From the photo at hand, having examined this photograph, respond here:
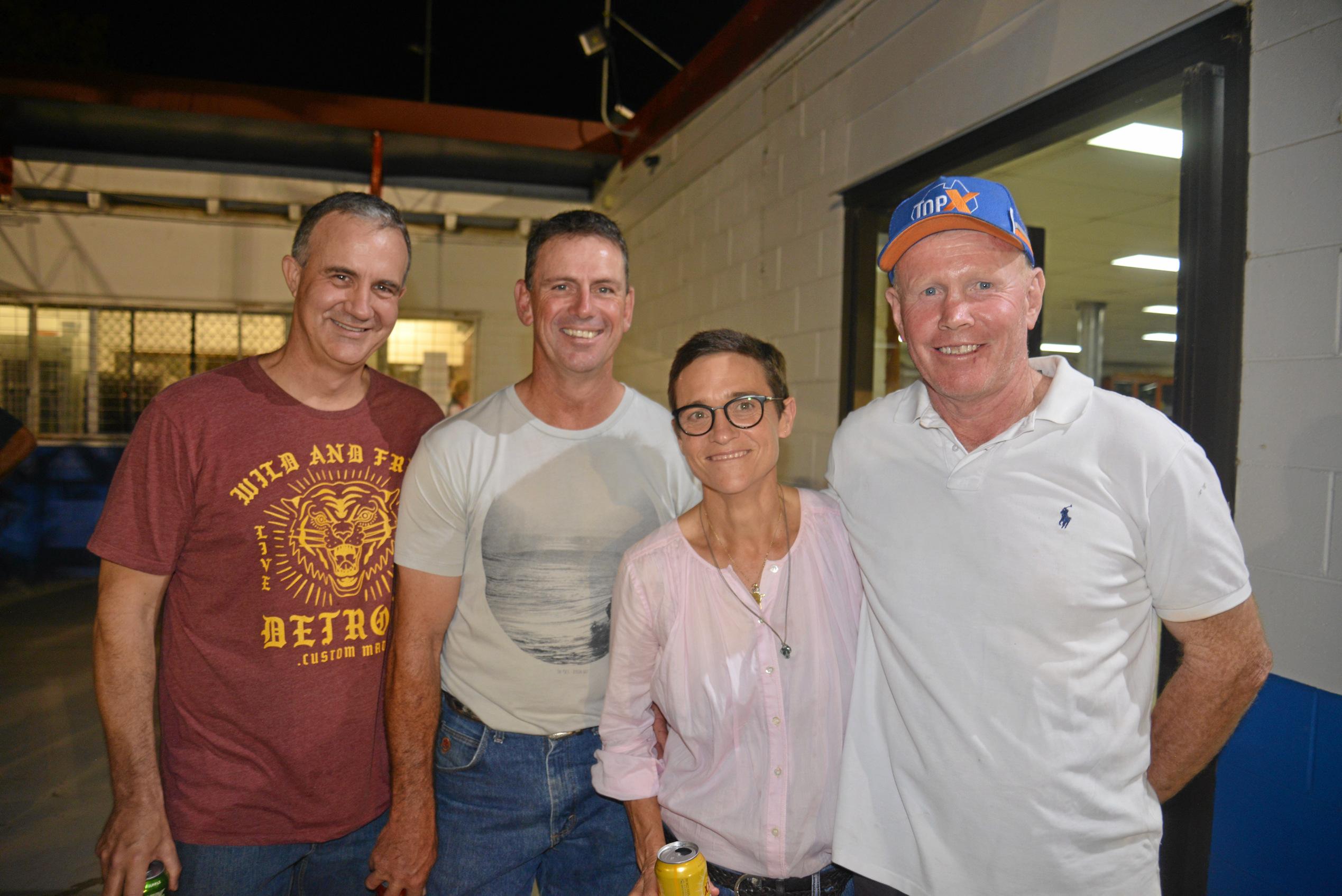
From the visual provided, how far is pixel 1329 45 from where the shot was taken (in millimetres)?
1611

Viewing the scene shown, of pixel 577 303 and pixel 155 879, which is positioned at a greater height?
pixel 577 303

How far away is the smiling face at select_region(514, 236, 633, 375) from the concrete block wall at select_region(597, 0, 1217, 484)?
63.0 inches

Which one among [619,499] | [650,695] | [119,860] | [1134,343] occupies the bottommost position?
[119,860]

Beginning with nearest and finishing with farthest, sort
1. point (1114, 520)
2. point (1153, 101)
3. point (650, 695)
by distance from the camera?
point (1114, 520) → point (650, 695) → point (1153, 101)

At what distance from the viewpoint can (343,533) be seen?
1716 millimetres

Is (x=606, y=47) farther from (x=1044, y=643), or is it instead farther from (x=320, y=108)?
(x=1044, y=643)

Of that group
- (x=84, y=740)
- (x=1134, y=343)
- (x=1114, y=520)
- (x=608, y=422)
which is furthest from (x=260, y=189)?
(x=1134, y=343)

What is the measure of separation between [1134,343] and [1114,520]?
45.0 ft

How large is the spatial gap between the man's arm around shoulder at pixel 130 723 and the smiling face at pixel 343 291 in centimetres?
61

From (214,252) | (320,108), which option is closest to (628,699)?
(320,108)

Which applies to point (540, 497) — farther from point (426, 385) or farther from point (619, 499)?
point (426, 385)

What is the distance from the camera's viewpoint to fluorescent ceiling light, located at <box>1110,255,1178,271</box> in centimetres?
693

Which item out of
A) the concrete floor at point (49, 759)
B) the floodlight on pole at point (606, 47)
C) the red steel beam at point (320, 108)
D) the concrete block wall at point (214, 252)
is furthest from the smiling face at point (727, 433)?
the concrete block wall at point (214, 252)

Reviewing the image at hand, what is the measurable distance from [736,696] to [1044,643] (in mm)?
572
